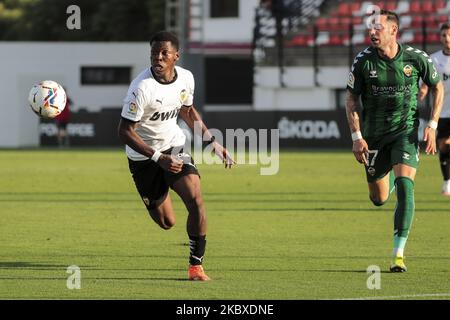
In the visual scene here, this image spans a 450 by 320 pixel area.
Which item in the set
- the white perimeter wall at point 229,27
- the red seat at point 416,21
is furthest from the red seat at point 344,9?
the white perimeter wall at point 229,27

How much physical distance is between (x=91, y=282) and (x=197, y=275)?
0.92 meters

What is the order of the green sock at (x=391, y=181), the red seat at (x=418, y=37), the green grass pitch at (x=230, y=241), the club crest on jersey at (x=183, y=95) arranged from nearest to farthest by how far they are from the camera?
1. the green grass pitch at (x=230, y=241)
2. the club crest on jersey at (x=183, y=95)
3. the green sock at (x=391, y=181)
4. the red seat at (x=418, y=37)

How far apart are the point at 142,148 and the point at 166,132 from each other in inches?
21.9

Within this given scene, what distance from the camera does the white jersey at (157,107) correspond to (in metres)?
11.7

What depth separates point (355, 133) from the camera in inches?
493

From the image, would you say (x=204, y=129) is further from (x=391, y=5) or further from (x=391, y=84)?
(x=391, y=5)

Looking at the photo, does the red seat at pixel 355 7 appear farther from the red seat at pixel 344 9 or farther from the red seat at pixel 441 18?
the red seat at pixel 441 18

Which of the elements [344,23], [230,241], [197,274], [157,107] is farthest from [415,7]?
[197,274]

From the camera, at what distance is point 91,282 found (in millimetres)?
11172

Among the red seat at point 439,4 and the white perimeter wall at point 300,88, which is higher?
the red seat at point 439,4

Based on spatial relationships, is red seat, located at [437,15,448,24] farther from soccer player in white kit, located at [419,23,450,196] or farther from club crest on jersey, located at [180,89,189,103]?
club crest on jersey, located at [180,89,189,103]

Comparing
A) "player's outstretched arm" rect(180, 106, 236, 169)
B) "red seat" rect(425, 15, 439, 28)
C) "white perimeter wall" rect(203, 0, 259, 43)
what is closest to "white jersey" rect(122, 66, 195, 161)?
"player's outstretched arm" rect(180, 106, 236, 169)

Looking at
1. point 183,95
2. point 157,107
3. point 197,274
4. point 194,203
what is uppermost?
point 183,95
